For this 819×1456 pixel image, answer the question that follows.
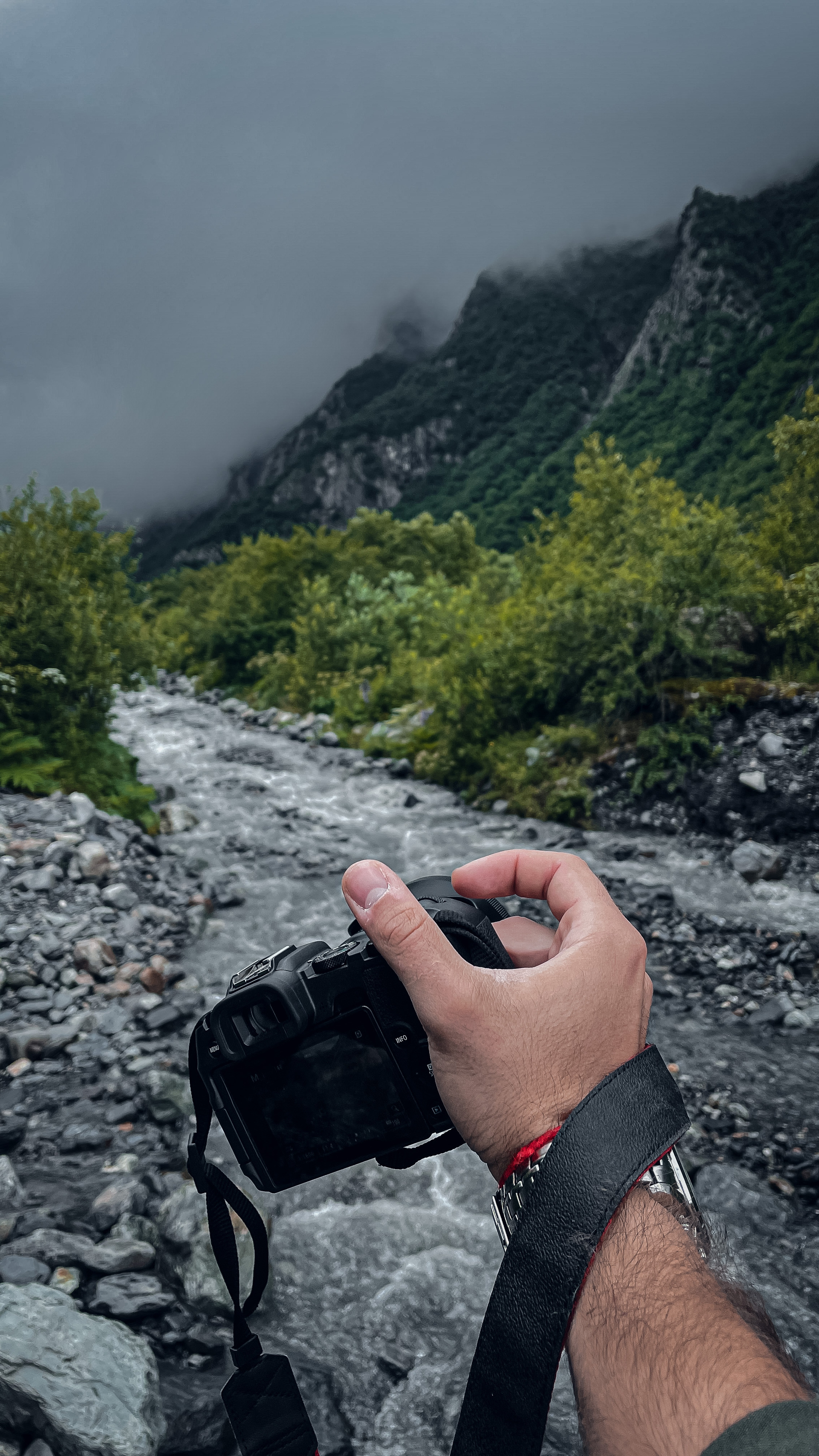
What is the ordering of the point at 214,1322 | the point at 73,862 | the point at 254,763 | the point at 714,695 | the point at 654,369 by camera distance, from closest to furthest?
the point at 214,1322 < the point at 73,862 < the point at 714,695 < the point at 254,763 < the point at 654,369

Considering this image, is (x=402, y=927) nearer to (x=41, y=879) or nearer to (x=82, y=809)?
(x=41, y=879)

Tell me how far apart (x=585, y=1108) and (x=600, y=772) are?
26.5 ft

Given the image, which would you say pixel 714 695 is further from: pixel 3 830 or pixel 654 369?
pixel 654 369

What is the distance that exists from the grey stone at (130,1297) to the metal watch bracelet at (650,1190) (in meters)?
2.32

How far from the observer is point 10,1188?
3152 millimetres

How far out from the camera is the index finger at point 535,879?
1447 millimetres

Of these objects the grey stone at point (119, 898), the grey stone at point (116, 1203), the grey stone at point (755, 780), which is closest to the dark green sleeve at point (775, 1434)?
the grey stone at point (116, 1203)

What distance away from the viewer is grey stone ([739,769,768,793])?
282 inches

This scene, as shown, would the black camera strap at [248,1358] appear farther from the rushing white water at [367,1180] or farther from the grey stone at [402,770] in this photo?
Result: the grey stone at [402,770]

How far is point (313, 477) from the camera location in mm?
136250

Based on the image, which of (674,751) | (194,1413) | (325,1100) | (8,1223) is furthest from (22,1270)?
(674,751)

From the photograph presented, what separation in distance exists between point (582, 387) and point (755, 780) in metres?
126

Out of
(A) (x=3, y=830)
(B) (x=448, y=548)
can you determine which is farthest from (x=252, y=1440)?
(B) (x=448, y=548)

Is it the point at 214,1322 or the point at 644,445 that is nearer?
the point at 214,1322
